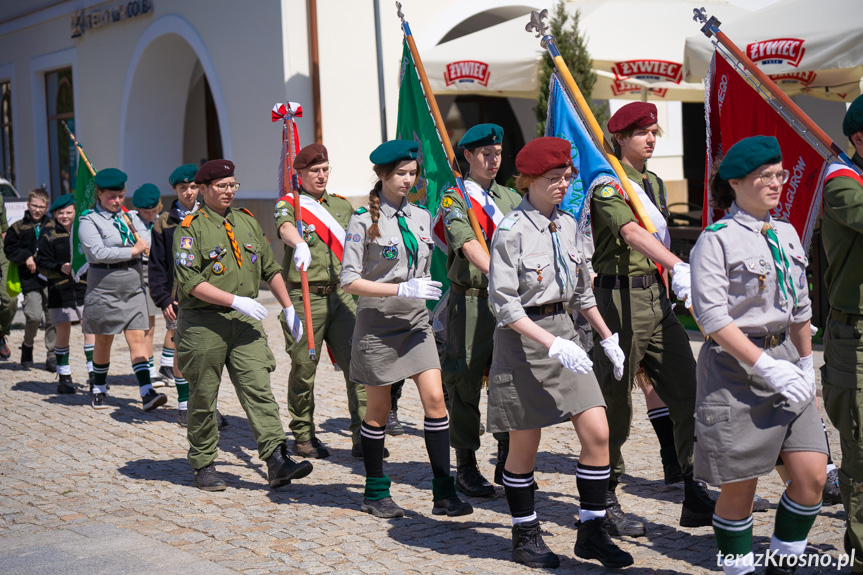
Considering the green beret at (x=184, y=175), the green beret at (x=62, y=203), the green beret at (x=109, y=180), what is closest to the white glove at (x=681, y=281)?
the green beret at (x=184, y=175)

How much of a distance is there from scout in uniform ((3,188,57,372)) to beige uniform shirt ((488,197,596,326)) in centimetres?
743

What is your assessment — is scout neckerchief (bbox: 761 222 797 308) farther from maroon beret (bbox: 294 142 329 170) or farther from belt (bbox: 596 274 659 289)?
maroon beret (bbox: 294 142 329 170)

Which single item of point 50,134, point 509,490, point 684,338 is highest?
point 50,134

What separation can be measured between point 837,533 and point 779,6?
23.6 ft

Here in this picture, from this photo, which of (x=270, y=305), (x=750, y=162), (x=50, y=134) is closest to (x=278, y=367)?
(x=270, y=305)

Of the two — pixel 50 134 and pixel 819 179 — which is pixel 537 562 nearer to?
pixel 819 179

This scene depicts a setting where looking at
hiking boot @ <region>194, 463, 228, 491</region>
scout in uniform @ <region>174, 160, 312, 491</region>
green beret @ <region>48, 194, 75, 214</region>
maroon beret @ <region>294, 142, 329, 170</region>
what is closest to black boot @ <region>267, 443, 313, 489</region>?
scout in uniform @ <region>174, 160, 312, 491</region>

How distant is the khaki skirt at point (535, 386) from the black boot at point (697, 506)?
887mm

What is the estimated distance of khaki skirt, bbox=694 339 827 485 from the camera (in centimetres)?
389

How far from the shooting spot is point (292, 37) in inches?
593

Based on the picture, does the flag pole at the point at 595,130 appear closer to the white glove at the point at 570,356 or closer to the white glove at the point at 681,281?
the white glove at the point at 681,281

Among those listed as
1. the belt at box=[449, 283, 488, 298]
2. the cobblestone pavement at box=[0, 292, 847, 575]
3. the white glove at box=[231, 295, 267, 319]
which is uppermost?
the belt at box=[449, 283, 488, 298]

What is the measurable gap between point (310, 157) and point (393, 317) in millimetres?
1561

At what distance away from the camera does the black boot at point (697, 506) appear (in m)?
5.13
